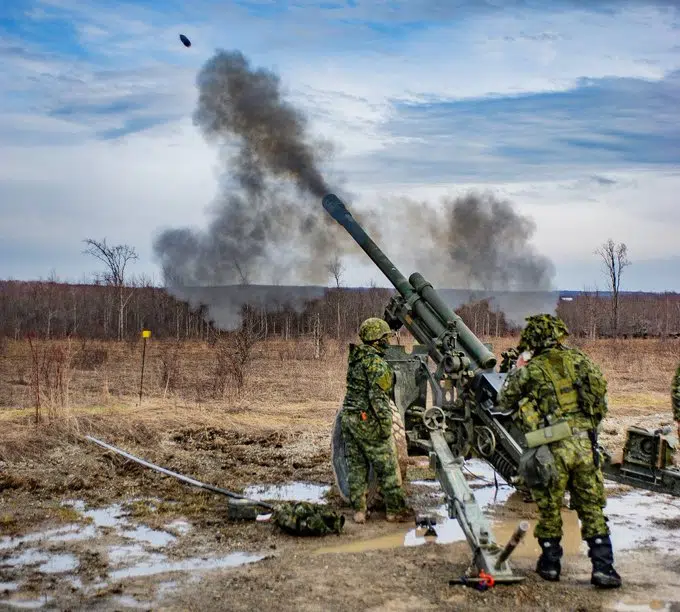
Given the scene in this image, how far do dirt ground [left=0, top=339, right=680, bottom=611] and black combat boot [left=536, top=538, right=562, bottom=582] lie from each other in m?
0.08

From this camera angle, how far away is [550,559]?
5891 millimetres

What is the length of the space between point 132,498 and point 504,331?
40.1 m

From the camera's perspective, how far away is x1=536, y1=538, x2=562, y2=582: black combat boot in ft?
19.3

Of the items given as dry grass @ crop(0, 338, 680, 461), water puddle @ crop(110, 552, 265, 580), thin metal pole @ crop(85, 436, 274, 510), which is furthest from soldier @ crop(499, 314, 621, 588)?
dry grass @ crop(0, 338, 680, 461)

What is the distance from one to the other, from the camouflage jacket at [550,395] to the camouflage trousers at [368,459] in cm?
192

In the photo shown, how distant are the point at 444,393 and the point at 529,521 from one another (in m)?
1.44

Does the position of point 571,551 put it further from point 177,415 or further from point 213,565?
point 177,415

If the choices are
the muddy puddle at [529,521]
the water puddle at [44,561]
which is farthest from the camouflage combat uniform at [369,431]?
the water puddle at [44,561]

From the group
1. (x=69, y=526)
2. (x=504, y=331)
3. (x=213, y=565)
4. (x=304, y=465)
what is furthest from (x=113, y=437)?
(x=504, y=331)

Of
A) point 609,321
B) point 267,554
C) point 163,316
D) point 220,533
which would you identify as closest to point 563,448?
point 267,554

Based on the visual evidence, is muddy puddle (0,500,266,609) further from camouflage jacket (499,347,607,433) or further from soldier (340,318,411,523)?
camouflage jacket (499,347,607,433)

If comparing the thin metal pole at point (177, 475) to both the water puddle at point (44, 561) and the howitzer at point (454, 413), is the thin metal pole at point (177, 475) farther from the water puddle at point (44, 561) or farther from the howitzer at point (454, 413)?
the water puddle at point (44, 561)

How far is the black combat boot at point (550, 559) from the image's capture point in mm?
5883

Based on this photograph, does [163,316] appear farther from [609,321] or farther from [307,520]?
[307,520]
